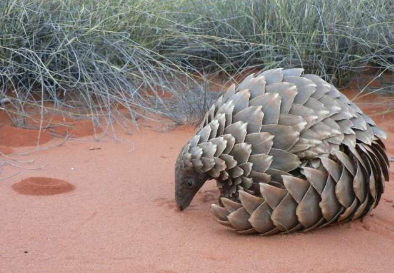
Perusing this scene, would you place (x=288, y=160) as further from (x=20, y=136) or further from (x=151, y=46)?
(x=151, y=46)

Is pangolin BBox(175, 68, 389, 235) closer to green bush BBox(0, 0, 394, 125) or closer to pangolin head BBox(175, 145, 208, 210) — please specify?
pangolin head BBox(175, 145, 208, 210)

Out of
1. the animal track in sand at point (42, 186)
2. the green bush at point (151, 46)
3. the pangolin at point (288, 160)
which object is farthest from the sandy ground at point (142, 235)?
the green bush at point (151, 46)

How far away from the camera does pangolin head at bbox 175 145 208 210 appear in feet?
11.4

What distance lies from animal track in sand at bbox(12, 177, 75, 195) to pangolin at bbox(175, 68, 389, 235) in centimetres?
100

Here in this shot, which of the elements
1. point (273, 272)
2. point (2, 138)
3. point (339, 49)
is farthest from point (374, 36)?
point (273, 272)

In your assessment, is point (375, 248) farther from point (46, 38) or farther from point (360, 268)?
point (46, 38)

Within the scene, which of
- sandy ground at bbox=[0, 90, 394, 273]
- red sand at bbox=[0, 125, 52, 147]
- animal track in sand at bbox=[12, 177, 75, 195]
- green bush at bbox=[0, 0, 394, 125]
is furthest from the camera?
green bush at bbox=[0, 0, 394, 125]

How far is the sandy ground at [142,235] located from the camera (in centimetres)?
298

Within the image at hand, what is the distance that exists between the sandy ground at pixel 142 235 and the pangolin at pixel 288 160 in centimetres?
13

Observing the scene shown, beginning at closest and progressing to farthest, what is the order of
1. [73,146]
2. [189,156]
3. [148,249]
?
[148,249] < [189,156] < [73,146]

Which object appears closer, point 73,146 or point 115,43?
point 73,146

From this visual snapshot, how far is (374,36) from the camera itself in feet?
21.4

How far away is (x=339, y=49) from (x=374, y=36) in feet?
1.23

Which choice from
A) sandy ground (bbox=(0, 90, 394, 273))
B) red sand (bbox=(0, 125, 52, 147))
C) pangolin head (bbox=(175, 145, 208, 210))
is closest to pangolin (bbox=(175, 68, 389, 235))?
pangolin head (bbox=(175, 145, 208, 210))
